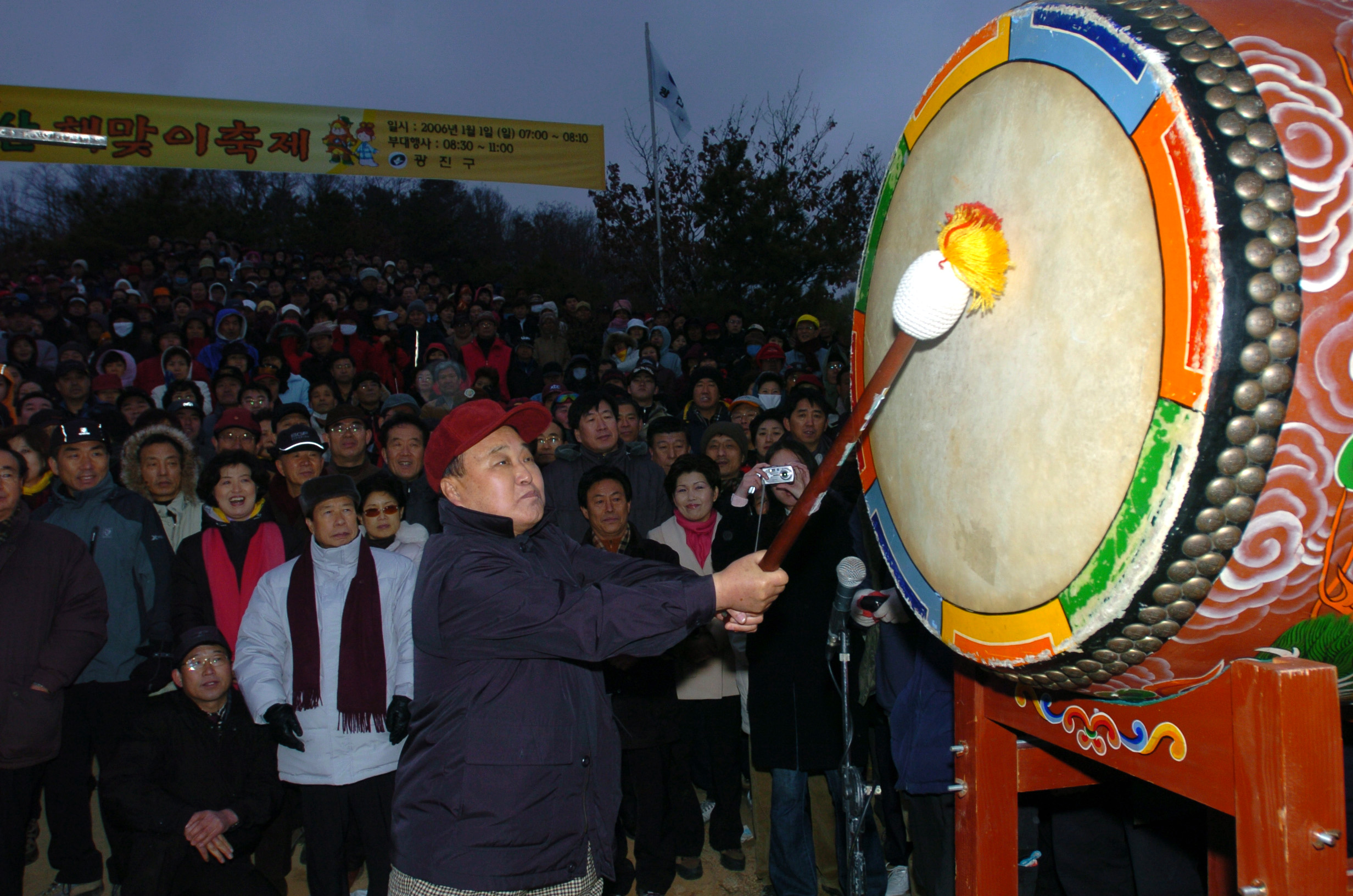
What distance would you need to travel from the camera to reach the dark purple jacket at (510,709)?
1.87 m

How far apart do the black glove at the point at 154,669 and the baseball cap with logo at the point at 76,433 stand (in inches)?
38.8

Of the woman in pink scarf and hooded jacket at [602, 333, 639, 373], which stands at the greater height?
hooded jacket at [602, 333, 639, 373]

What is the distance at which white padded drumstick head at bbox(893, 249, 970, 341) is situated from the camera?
1472mm

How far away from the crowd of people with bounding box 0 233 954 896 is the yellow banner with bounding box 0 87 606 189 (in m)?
8.03

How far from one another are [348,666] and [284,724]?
272 millimetres

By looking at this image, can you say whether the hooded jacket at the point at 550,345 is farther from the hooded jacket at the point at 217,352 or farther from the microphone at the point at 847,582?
the microphone at the point at 847,582

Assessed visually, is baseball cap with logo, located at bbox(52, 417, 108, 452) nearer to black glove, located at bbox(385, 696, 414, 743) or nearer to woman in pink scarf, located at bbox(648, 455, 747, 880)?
black glove, located at bbox(385, 696, 414, 743)

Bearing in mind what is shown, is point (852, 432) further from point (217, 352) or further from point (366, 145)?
point (366, 145)

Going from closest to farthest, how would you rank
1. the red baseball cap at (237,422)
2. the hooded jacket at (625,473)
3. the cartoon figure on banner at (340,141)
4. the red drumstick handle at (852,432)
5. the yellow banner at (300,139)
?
the red drumstick handle at (852,432) < the hooded jacket at (625,473) < the red baseball cap at (237,422) < the yellow banner at (300,139) < the cartoon figure on banner at (340,141)

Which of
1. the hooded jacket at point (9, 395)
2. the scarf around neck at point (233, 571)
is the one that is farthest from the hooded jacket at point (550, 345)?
the scarf around neck at point (233, 571)

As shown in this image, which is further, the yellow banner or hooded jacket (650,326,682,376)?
the yellow banner

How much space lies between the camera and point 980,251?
1.46 m

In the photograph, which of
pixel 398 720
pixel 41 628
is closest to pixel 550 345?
pixel 41 628

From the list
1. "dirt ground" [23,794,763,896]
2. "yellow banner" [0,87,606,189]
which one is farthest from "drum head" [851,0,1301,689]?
"yellow banner" [0,87,606,189]
